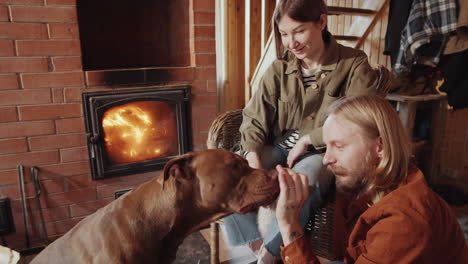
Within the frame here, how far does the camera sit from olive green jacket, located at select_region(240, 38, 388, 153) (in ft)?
5.15

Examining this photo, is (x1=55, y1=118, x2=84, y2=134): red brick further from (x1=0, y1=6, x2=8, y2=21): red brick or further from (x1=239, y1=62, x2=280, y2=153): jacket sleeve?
(x1=239, y1=62, x2=280, y2=153): jacket sleeve

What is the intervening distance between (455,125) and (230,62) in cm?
250

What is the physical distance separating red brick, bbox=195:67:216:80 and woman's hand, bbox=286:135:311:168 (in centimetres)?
112

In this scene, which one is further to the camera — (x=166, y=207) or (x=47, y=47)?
(x=47, y=47)

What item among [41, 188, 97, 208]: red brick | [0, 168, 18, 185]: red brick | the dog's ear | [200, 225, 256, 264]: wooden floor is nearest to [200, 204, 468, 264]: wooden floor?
[200, 225, 256, 264]: wooden floor

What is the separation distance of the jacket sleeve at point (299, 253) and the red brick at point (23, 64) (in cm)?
175

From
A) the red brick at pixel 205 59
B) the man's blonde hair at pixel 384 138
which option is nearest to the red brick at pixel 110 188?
the red brick at pixel 205 59

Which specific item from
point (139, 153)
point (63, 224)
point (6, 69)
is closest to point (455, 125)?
point (139, 153)

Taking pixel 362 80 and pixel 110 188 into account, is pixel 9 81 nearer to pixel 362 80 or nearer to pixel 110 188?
pixel 110 188

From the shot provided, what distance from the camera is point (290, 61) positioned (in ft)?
5.72

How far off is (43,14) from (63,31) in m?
0.13

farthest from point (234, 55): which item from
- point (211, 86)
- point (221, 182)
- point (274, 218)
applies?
point (221, 182)

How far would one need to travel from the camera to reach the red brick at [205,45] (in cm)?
243

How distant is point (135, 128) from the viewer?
2445mm
